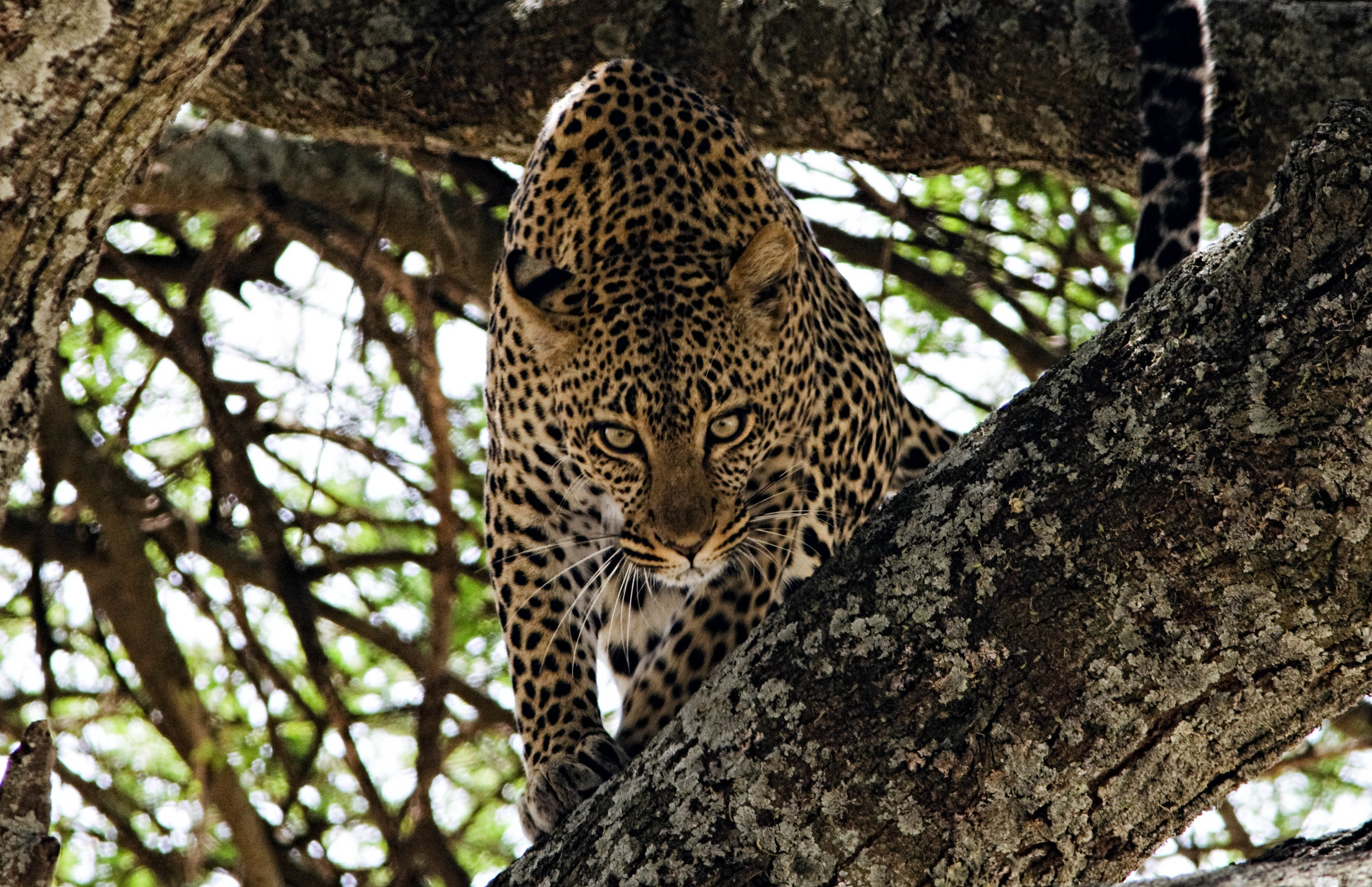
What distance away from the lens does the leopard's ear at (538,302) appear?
181 inches

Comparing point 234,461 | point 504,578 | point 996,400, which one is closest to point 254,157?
point 234,461

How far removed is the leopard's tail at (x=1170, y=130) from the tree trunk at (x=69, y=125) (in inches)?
122

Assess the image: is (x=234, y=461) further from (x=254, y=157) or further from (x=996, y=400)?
(x=996, y=400)

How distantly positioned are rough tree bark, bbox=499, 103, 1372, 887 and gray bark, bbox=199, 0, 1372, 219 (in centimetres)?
286

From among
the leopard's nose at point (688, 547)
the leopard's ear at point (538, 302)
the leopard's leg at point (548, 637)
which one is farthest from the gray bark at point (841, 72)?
the leopard's nose at point (688, 547)

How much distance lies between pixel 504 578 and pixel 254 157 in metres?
2.80

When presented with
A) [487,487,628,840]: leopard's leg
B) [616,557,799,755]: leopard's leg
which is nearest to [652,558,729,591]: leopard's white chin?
[616,557,799,755]: leopard's leg

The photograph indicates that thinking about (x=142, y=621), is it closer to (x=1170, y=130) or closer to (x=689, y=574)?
(x=689, y=574)

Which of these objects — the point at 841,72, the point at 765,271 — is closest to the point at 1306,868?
the point at 765,271

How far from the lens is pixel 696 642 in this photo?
15.1 ft

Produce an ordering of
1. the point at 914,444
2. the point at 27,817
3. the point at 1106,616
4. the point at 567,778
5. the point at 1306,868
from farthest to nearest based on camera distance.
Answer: the point at 914,444
the point at 567,778
the point at 27,817
the point at 1106,616
the point at 1306,868

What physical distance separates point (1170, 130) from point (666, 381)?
1.90m

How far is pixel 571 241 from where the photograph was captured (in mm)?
4875

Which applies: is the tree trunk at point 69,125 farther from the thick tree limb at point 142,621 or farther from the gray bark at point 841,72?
the thick tree limb at point 142,621
